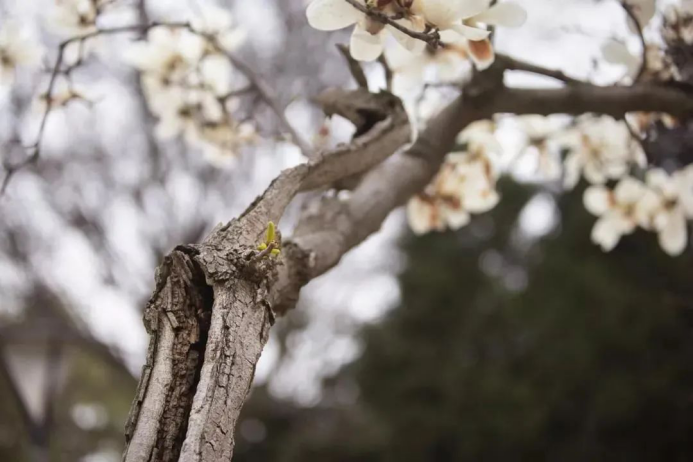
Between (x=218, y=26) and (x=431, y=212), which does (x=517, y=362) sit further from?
(x=218, y=26)

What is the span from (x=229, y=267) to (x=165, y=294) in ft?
0.15

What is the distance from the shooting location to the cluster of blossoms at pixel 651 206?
→ 97cm

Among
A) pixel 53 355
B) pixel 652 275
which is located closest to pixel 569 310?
pixel 652 275

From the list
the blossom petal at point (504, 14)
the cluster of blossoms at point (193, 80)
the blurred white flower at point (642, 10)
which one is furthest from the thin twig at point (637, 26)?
the cluster of blossoms at point (193, 80)

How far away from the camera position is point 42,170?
287 centimetres

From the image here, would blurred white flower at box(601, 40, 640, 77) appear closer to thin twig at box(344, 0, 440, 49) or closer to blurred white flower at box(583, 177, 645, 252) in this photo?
blurred white flower at box(583, 177, 645, 252)

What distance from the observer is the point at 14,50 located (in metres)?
0.90

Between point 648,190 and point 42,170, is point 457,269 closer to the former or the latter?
point 42,170

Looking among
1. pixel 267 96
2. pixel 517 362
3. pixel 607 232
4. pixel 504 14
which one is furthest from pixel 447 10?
pixel 517 362

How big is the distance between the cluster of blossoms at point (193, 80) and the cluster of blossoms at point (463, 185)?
0.29 m

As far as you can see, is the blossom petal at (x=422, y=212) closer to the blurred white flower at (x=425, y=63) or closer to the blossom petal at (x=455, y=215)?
the blossom petal at (x=455, y=215)

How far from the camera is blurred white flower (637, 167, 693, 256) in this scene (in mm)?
968

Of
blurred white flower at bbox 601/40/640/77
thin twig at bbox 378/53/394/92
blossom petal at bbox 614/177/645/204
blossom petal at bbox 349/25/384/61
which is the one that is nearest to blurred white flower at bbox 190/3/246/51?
thin twig at bbox 378/53/394/92

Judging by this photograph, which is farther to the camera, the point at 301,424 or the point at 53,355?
the point at 301,424
